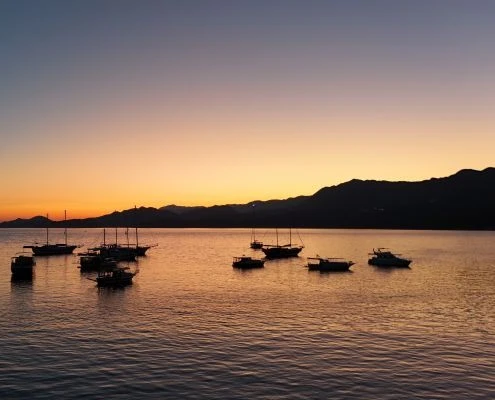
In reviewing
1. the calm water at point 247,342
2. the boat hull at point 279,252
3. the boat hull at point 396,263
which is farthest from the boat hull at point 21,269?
the boat hull at point 396,263

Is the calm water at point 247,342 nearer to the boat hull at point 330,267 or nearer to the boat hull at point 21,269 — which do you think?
the boat hull at point 21,269

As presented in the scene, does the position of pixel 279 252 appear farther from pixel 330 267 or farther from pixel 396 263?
pixel 330 267

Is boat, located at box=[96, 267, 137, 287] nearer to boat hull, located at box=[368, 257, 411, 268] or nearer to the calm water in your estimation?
the calm water

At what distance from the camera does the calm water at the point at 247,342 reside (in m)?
38.5

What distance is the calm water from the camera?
126 feet

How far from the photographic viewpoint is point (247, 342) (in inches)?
2062

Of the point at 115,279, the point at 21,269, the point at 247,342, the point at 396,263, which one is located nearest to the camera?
the point at 247,342

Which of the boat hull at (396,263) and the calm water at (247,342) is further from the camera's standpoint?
the boat hull at (396,263)

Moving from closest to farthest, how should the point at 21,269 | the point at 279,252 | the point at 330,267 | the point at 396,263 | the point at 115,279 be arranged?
the point at 115,279, the point at 21,269, the point at 330,267, the point at 396,263, the point at 279,252

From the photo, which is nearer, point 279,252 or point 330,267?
point 330,267

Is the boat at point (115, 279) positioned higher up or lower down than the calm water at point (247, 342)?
higher up

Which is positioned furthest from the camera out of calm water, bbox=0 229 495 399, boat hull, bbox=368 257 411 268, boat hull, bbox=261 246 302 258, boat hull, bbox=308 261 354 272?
boat hull, bbox=261 246 302 258

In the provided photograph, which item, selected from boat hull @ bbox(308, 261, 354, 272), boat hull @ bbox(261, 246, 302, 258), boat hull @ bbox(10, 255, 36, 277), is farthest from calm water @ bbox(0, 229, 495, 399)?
boat hull @ bbox(261, 246, 302, 258)

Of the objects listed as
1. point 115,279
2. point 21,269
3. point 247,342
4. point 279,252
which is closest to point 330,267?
point 279,252
